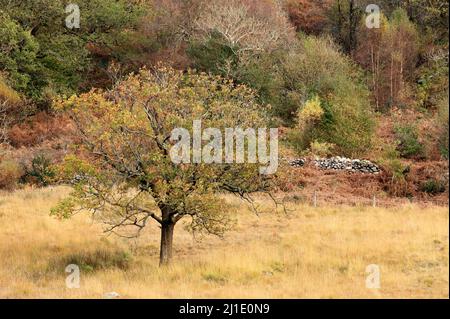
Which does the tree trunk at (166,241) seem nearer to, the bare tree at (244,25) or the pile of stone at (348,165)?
the pile of stone at (348,165)

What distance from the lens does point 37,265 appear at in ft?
60.7

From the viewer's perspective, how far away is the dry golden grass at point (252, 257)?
15.4 metres

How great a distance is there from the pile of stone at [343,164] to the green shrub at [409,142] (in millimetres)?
3920

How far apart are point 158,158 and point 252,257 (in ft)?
13.9

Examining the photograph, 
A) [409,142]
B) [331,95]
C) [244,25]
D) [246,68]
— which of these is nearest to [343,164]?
[409,142]

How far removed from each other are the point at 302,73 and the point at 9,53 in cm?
1878

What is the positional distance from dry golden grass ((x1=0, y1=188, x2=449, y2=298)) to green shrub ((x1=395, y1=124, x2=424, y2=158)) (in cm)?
1033

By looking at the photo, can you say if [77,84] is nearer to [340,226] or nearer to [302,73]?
[302,73]

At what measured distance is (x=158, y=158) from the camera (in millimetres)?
16812

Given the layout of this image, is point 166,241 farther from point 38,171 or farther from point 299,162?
point 38,171

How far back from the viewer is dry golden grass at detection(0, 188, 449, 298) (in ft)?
50.4

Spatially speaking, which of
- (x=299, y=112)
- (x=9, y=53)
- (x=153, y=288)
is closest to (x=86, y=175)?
(x=153, y=288)

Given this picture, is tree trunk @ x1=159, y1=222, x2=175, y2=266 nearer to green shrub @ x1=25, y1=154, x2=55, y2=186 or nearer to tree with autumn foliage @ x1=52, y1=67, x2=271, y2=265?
tree with autumn foliage @ x1=52, y1=67, x2=271, y2=265
